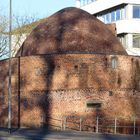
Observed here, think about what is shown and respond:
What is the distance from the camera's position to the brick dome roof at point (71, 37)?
3269cm

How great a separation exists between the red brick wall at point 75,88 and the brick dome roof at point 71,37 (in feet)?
8.05

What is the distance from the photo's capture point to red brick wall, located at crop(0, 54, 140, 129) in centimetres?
2995

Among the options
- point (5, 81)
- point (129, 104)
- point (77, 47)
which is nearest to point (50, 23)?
point (77, 47)

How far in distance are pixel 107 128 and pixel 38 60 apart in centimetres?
549

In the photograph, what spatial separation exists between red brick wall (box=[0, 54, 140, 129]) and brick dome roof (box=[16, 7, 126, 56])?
96.5 inches

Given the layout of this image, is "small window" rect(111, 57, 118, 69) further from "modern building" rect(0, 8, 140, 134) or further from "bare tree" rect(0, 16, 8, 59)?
"bare tree" rect(0, 16, 8, 59)

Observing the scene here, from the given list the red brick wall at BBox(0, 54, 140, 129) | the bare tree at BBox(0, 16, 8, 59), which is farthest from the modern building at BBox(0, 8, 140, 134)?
the bare tree at BBox(0, 16, 8, 59)

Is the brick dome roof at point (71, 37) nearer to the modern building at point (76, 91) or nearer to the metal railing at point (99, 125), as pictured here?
the modern building at point (76, 91)

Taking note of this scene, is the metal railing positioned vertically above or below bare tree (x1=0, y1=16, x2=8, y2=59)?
below

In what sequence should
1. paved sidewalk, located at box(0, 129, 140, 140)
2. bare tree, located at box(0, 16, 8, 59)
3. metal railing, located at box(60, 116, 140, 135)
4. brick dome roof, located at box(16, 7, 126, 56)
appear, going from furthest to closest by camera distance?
bare tree, located at box(0, 16, 8, 59), brick dome roof, located at box(16, 7, 126, 56), metal railing, located at box(60, 116, 140, 135), paved sidewalk, located at box(0, 129, 140, 140)

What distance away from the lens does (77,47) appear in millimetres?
32500

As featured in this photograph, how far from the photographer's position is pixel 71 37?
1296 inches

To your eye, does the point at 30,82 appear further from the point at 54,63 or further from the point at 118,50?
the point at 118,50

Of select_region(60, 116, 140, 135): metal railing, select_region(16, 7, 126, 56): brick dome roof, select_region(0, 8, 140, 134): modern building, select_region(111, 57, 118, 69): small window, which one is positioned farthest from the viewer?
select_region(16, 7, 126, 56): brick dome roof
